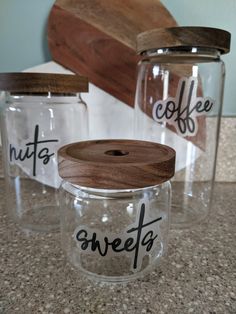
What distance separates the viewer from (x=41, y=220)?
21.1 inches

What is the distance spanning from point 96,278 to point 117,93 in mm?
404

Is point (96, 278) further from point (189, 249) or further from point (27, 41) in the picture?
point (27, 41)

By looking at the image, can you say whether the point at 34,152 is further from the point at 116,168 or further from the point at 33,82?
the point at 116,168

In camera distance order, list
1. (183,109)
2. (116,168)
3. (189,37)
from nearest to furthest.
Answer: (116,168)
(189,37)
(183,109)

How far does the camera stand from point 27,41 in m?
0.65

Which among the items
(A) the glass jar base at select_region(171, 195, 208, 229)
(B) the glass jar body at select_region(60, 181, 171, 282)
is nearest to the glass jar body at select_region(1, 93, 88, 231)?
(B) the glass jar body at select_region(60, 181, 171, 282)

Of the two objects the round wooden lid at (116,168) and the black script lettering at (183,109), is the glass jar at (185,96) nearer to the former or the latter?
the black script lettering at (183,109)

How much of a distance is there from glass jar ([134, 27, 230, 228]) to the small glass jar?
0.50 ft

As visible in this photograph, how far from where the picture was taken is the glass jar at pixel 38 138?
50cm

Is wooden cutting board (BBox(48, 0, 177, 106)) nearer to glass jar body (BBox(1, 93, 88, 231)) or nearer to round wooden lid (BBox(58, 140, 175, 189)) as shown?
glass jar body (BBox(1, 93, 88, 231))

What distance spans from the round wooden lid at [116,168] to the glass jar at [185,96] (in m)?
0.17

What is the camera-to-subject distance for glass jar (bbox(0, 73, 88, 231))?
0.50 m

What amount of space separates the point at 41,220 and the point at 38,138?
150mm

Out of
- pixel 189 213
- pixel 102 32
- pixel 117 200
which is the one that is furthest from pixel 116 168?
pixel 102 32
